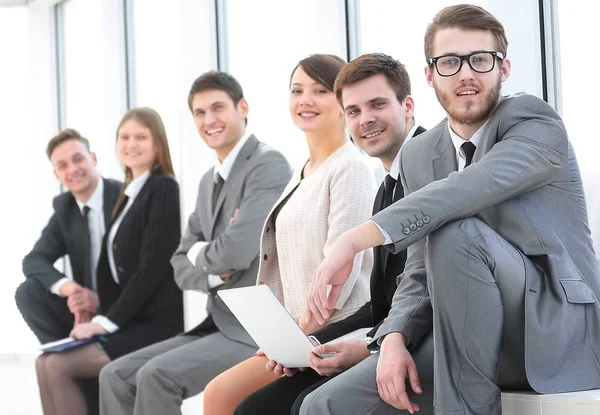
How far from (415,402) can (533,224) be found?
1.57 feet

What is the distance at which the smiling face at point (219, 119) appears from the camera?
4086 millimetres

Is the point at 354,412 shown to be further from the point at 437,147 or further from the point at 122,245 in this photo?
the point at 122,245

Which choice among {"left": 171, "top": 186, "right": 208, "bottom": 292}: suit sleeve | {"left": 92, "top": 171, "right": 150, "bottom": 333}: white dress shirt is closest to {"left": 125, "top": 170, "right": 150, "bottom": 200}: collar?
{"left": 92, "top": 171, "right": 150, "bottom": 333}: white dress shirt

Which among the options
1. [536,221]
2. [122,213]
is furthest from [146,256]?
[536,221]

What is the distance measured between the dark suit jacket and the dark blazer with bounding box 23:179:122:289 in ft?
1.53

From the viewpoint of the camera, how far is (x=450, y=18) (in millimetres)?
2266

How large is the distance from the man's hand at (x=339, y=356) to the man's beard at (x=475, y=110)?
70 centimetres

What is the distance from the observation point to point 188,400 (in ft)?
16.5

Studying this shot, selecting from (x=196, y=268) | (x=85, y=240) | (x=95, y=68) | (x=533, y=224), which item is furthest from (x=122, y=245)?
(x=533, y=224)

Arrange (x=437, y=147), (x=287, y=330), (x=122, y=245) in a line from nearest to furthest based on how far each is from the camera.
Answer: (x=437, y=147) < (x=287, y=330) < (x=122, y=245)

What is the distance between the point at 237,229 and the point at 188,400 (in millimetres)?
1615

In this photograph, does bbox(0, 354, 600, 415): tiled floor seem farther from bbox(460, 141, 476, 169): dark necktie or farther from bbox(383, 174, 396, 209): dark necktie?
bbox(383, 174, 396, 209): dark necktie

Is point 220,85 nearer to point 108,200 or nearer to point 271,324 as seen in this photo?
point 108,200

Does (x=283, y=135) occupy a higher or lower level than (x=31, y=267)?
higher
